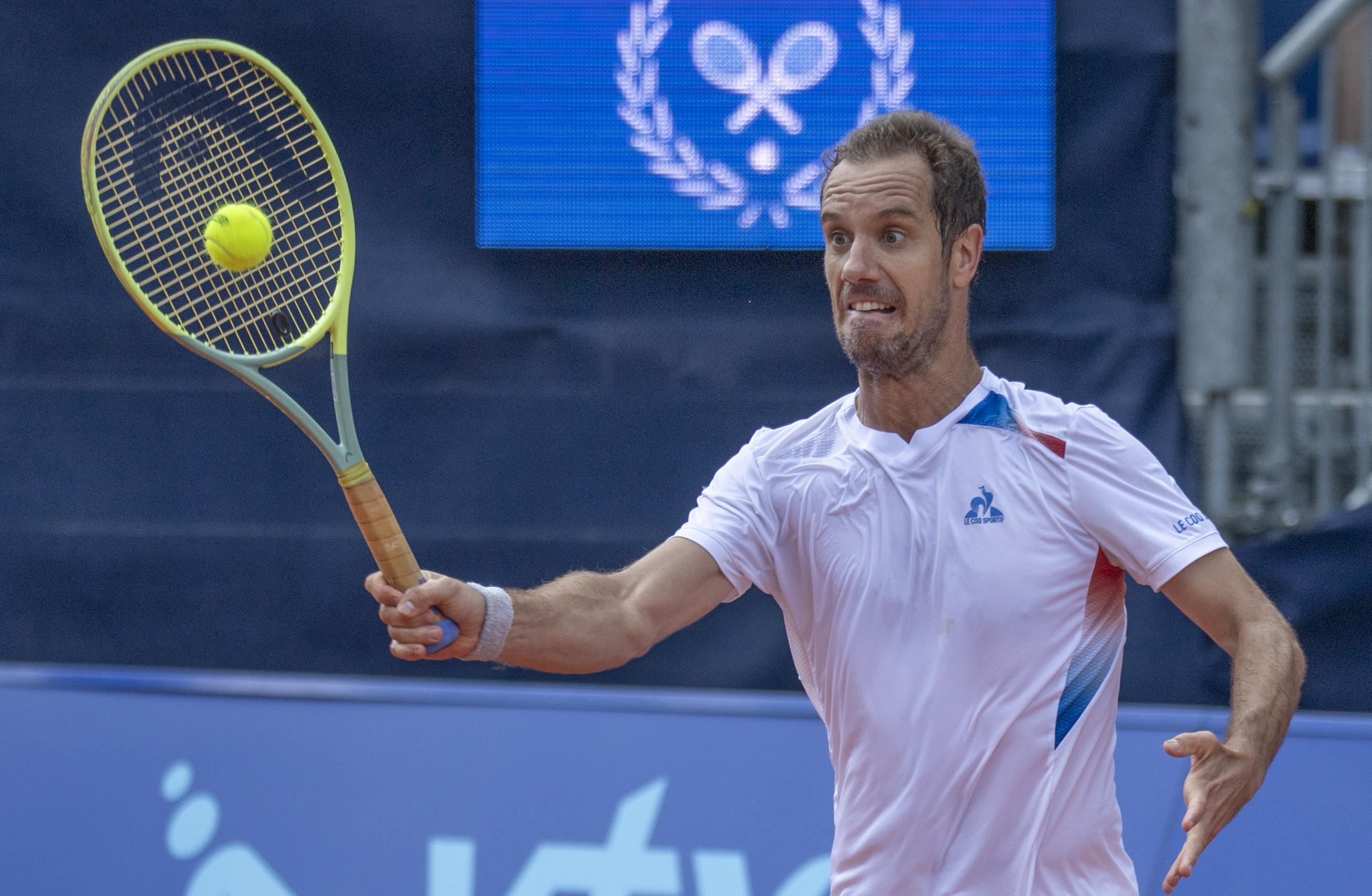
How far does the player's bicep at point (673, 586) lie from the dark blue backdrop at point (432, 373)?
68.0 inches

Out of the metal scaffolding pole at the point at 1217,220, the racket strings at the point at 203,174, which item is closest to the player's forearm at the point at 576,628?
the racket strings at the point at 203,174

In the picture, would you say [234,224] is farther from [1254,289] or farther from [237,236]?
[1254,289]

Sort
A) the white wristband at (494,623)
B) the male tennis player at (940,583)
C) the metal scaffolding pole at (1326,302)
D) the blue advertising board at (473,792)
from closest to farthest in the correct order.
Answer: the white wristband at (494,623), the male tennis player at (940,583), the blue advertising board at (473,792), the metal scaffolding pole at (1326,302)

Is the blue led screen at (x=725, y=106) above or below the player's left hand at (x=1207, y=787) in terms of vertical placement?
above

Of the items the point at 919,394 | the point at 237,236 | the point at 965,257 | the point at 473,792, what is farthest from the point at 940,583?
the point at 473,792

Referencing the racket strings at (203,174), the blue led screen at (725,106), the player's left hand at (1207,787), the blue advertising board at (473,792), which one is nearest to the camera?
the player's left hand at (1207,787)

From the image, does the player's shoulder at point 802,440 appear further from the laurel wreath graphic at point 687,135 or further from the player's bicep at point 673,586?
the laurel wreath graphic at point 687,135

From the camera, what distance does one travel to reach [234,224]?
199cm

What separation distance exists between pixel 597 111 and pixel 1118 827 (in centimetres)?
244

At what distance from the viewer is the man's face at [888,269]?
207 cm

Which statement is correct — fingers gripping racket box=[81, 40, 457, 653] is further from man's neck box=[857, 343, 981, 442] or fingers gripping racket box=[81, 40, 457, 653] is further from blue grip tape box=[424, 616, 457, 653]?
man's neck box=[857, 343, 981, 442]

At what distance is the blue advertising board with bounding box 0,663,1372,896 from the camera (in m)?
3.25

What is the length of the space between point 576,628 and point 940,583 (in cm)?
53

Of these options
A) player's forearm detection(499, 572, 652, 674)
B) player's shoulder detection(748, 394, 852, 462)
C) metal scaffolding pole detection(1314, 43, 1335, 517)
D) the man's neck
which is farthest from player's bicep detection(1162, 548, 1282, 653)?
metal scaffolding pole detection(1314, 43, 1335, 517)
